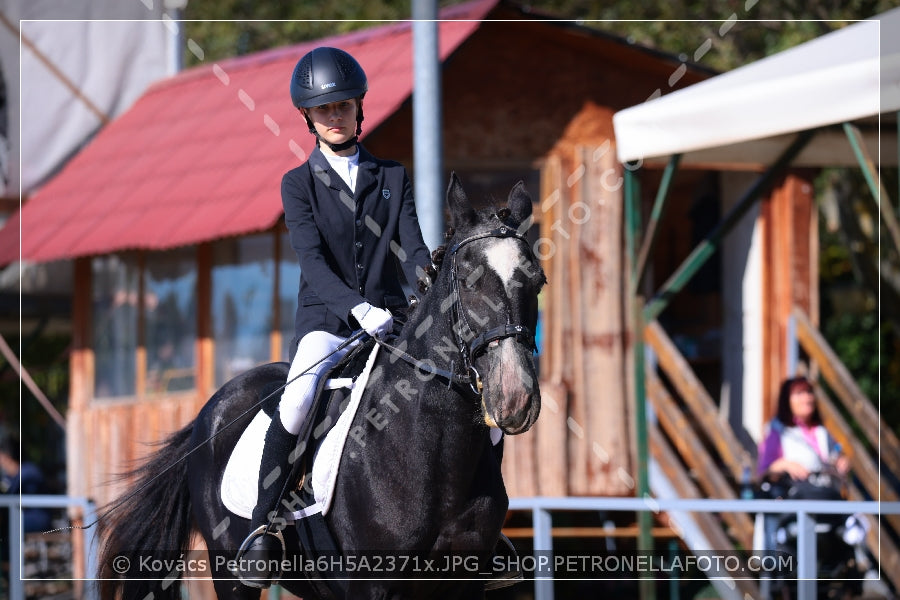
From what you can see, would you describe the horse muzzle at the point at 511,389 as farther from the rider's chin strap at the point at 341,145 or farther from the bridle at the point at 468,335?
the rider's chin strap at the point at 341,145

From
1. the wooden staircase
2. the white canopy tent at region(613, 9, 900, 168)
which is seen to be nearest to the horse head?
the white canopy tent at region(613, 9, 900, 168)

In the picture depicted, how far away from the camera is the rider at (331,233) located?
5594 mm

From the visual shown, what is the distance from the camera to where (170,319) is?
45.4ft

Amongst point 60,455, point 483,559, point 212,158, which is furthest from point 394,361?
point 60,455

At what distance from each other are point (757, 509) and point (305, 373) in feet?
11.0

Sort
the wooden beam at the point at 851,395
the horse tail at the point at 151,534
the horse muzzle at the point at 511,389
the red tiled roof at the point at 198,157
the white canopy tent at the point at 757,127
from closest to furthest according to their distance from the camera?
the horse muzzle at the point at 511,389 < the horse tail at the point at 151,534 < the white canopy tent at the point at 757,127 < the wooden beam at the point at 851,395 < the red tiled roof at the point at 198,157

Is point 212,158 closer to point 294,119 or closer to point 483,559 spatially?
point 294,119

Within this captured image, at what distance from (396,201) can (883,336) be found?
1440cm

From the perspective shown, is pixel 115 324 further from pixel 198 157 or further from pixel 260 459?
pixel 260 459

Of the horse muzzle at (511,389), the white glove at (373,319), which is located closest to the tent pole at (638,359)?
the white glove at (373,319)

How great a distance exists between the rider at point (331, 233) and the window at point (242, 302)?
663 centimetres

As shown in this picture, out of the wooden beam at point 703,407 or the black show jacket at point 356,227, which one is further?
the wooden beam at point 703,407

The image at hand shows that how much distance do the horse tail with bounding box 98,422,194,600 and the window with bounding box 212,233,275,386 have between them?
5.28 m

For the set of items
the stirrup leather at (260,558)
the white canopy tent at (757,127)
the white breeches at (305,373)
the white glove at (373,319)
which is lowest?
the stirrup leather at (260,558)
